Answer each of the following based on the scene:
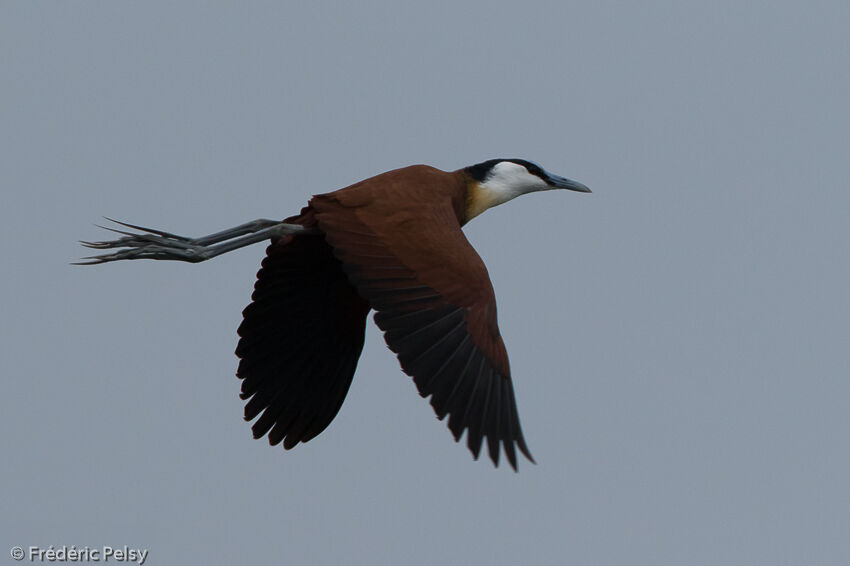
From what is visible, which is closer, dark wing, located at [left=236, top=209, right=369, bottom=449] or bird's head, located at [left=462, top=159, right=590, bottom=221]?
dark wing, located at [left=236, top=209, right=369, bottom=449]

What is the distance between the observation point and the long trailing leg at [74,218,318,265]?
30.4ft

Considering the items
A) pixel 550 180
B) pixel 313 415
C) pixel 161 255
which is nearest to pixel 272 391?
pixel 313 415

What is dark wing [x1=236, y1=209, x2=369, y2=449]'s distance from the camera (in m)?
9.80

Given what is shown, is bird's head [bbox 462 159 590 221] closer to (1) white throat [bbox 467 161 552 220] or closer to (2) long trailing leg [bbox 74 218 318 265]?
(1) white throat [bbox 467 161 552 220]

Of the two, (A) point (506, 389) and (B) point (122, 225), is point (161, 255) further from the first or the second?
(A) point (506, 389)

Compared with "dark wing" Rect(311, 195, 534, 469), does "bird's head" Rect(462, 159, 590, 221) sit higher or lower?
higher

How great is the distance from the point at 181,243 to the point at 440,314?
2088mm

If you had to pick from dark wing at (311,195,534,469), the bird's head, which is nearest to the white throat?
the bird's head

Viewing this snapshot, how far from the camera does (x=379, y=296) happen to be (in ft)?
27.7

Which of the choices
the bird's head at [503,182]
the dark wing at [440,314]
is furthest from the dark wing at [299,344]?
the bird's head at [503,182]

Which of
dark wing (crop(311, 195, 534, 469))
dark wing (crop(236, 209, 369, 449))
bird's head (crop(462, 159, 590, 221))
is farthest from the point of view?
bird's head (crop(462, 159, 590, 221))

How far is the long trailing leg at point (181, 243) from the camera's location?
9.27 m

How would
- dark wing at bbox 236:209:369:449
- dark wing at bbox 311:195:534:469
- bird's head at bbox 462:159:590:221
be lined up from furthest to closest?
1. bird's head at bbox 462:159:590:221
2. dark wing at bbox 236:209:369:449
3. dark wing at bbox 311:195:534:469

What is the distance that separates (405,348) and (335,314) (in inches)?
73.1
